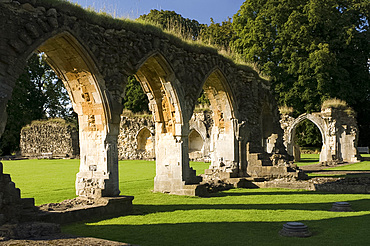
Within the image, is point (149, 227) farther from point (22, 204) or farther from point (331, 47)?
point (331, 47)

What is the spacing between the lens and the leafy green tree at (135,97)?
3259 cm

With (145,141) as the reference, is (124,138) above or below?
above

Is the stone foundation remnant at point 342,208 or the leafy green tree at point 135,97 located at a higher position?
the leafy green tree at point 135,97

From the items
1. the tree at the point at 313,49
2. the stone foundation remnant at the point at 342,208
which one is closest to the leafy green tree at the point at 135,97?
the tree at the point at 313,49

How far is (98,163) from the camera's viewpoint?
8508 millimetres

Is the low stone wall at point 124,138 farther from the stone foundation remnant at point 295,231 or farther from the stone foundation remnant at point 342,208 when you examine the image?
the stone foundation remnant at point 295,231

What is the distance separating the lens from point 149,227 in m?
6.69

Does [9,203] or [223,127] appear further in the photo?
[223,127]

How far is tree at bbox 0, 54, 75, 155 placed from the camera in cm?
3481

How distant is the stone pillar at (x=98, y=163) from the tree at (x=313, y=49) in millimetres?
18878

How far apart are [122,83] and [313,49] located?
19.8 m

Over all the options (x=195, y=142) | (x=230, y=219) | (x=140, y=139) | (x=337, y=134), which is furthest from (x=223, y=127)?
(x=140, y=139)

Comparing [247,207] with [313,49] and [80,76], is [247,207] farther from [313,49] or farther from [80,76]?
[313,49]

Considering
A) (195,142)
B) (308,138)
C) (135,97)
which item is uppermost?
(135,97)
